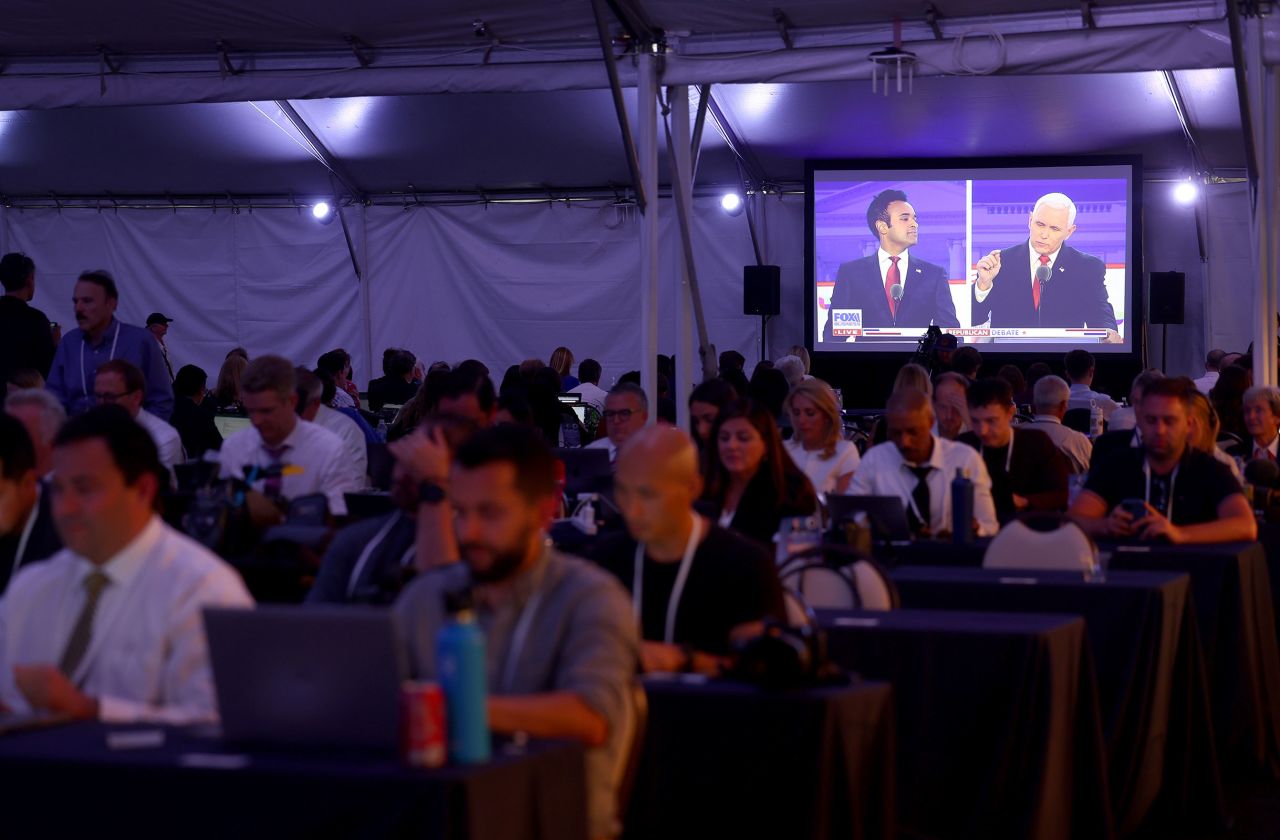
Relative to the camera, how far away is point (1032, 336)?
16953mm

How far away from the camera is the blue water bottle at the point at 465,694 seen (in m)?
2.65

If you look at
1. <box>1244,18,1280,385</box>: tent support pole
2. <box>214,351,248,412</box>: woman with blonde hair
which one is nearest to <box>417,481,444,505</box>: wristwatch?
<box>1244,18,1280,385</box>: tent support pole

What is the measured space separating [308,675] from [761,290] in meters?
14.6

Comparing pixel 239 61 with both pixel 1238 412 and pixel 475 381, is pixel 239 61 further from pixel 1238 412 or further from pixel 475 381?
pixel 1238 412

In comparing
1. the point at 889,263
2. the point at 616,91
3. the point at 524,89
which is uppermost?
the point at 524,89

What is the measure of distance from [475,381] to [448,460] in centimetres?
244

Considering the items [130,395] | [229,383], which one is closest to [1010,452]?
[130,395]

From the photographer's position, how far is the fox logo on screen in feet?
56.9

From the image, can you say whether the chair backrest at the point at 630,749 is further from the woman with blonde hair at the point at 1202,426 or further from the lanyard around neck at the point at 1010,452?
the lanyard around neck at the point at 1010,452

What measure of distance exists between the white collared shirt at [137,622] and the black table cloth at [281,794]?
478 millimetres

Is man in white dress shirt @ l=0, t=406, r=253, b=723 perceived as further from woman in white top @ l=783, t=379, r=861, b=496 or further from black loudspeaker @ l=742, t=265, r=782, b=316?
black loudspeaker @ l=742, t=265, r=782, b=316

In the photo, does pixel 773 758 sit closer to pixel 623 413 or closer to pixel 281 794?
pixel 281 794

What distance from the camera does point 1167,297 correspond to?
16.6 metres

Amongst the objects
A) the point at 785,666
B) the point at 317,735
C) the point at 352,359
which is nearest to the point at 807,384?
the point at 785,666
